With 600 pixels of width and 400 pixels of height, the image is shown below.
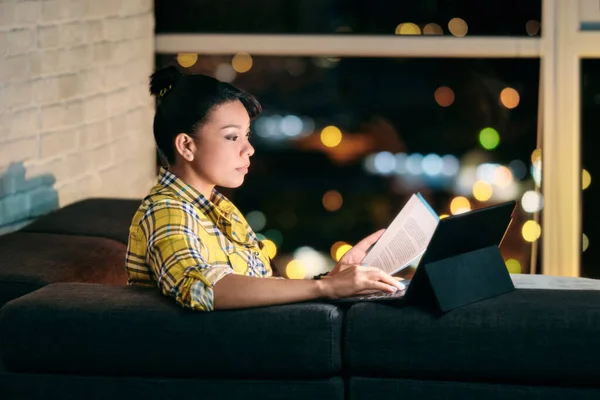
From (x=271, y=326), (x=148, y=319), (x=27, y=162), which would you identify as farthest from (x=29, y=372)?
(x=27, y=162)

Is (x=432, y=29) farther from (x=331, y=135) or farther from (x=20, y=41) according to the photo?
(x=20, y=41)

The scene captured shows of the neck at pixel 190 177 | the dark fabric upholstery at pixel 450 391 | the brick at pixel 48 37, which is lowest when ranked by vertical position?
the dark fabric upholstery at pixel 450 391

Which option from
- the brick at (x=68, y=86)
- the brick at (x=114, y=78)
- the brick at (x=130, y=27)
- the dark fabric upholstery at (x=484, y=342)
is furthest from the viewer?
the brick at (x=130, y=27)

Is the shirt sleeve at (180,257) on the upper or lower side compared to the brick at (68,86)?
lower

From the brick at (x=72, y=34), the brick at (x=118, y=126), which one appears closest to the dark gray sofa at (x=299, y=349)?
the brick at (x=72, y=34)

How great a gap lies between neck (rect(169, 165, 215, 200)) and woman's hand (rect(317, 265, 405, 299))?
47 cm

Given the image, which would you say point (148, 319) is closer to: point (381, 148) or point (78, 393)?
point (78, 393)

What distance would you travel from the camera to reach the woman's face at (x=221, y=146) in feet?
7.26

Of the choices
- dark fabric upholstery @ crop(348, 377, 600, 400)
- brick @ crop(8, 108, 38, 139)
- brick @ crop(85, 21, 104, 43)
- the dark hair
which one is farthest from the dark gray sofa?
brick @ crop(85, 21, 104, 43)

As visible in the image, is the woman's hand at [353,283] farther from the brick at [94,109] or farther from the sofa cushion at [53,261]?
the brick at [94,109]

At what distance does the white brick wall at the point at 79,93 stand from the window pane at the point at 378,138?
37cm

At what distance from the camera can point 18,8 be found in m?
2.82

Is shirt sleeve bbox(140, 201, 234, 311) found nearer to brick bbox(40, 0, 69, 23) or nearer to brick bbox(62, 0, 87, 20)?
brick bbox(40, 0, 69, 23)

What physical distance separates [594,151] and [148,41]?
187 cm
